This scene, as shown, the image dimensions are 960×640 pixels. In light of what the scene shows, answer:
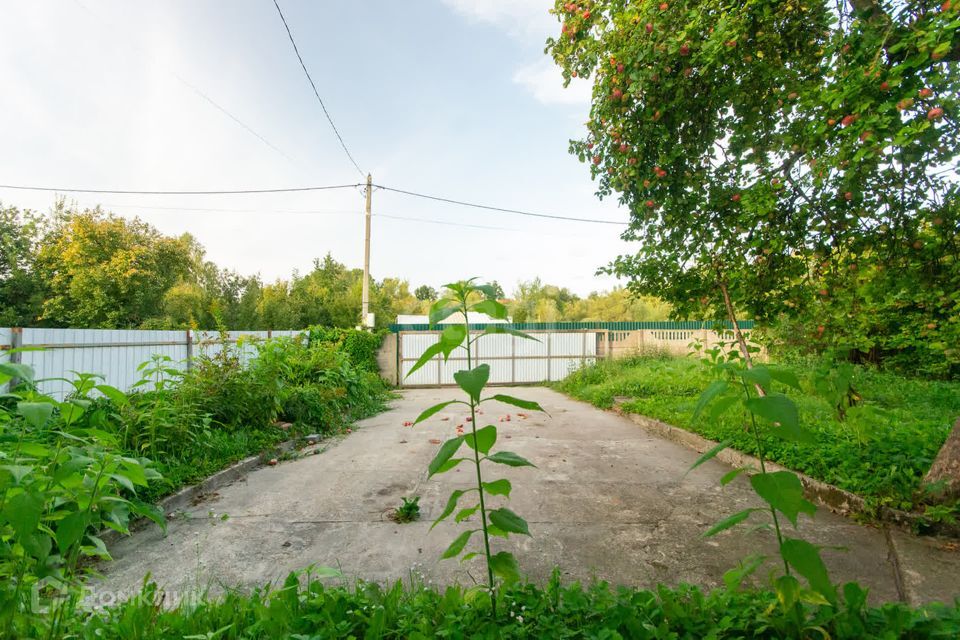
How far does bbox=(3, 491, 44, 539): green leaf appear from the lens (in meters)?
1.18

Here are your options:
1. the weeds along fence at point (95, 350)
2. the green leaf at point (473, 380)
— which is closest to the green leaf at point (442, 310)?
the green leaf at point (473, 380)

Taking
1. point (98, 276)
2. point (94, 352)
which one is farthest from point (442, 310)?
point (98, 276)

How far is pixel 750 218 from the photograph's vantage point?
129 inches

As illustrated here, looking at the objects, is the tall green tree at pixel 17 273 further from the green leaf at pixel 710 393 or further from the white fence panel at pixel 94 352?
the green leaf at pixel 710 393

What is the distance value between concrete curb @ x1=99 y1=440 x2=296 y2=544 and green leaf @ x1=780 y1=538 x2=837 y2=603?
3.67 m

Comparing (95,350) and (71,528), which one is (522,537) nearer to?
(71,528)

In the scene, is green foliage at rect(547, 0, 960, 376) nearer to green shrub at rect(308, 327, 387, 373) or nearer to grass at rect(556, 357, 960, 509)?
grass at rect(556, 357, 960, 509)

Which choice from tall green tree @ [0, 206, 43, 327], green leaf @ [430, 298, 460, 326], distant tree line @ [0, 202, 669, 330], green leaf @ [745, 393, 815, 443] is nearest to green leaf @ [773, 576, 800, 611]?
green leaf @ [745, 393, 815, 443]

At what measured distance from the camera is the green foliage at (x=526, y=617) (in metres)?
1.34

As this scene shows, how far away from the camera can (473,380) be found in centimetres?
116

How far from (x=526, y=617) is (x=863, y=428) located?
2.99 metres

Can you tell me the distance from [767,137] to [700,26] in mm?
1076

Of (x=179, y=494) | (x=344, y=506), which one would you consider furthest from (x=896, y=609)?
(x=179, y=494)

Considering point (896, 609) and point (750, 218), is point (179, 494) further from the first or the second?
point (750, 218)
